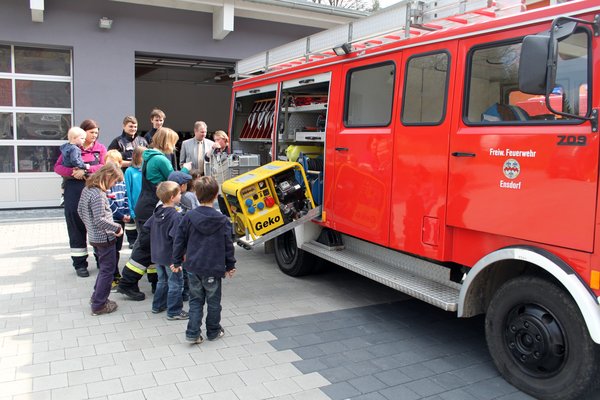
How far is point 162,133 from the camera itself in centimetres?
542

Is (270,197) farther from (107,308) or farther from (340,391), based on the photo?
(340,391)

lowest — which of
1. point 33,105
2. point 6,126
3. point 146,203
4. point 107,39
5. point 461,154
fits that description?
point 146,203

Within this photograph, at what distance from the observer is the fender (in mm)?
3006

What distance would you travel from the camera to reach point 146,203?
17.7 ft

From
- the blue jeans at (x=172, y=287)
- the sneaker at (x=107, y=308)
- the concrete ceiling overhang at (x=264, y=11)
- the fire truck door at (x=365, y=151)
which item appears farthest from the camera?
the concrete ceiling overhang at (x=264, y=11)

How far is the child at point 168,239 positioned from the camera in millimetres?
4707

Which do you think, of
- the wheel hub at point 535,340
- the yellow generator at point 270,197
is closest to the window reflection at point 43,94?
the yellow generator at point 270,197

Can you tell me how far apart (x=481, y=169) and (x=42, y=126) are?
997 centimetres

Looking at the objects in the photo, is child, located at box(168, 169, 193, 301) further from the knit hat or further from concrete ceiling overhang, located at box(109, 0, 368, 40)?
concrete ceiling overhang, located at box(109, 0, 368, 40)

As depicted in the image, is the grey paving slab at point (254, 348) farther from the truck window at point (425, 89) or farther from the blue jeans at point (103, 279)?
the truck window at point (425, 89)

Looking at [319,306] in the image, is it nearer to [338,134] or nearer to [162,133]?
[338,134]

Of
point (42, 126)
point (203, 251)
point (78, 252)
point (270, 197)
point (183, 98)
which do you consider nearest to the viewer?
point (203, 251)

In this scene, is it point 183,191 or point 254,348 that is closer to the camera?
point 254,348

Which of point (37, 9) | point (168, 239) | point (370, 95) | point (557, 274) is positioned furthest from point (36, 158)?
point (557, 274)
